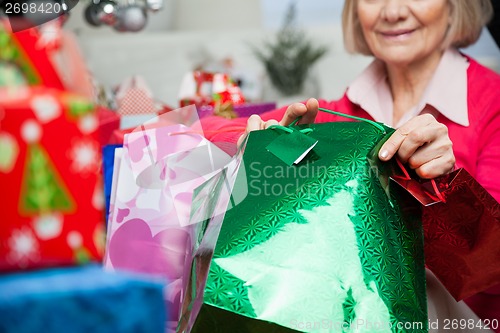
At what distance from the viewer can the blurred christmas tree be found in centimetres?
326

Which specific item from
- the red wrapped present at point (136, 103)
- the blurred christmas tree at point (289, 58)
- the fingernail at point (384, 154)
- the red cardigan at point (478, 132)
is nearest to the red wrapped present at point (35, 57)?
the fingernail at point (384, 154)

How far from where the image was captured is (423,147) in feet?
2.87

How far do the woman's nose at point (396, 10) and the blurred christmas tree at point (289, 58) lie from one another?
190 centimetres

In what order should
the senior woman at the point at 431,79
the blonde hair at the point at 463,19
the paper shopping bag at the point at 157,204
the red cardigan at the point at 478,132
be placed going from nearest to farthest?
the paper shopping bag at the point at 157,204 < the red cardigan at the point at 478,132 < the senior woman at the point at 431,79 < the blonde hair at the point at 463,19

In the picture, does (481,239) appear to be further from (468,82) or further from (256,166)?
(468,82)

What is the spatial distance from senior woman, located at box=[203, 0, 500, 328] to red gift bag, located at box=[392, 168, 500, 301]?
0.23 m

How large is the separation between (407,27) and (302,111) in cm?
46

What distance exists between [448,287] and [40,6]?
2.17 feet

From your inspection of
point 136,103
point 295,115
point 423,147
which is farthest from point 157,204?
point 136,103

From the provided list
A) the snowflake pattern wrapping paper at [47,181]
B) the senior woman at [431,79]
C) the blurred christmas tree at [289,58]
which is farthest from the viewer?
the blurred christmas tree at [289,58]

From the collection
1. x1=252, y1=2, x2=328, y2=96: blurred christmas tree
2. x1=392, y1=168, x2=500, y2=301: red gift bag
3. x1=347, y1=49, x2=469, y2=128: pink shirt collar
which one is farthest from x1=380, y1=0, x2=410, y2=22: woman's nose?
x1=252, y1=2, x2=328, y2=96: blurred christmas tree

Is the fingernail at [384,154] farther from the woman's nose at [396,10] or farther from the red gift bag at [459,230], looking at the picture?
the woman's nose at [396,10]

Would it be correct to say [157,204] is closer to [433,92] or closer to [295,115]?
[295,115]

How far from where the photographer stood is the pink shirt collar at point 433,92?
1.31 meters
